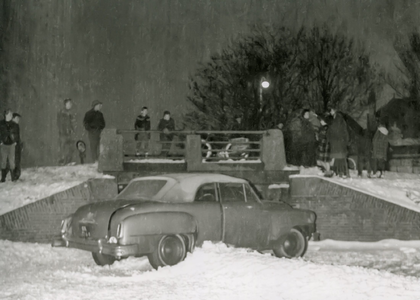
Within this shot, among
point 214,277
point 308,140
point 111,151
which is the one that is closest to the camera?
point 214,277

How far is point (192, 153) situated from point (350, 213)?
5.28 metres

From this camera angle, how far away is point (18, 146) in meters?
17.9

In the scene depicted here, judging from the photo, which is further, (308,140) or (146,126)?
(308,140)

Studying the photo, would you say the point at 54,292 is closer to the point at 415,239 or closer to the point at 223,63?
the point at 415,239

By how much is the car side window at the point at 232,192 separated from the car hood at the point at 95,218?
5.51 ft

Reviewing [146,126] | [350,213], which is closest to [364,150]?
[350,213]

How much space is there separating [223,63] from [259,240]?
1417 inches

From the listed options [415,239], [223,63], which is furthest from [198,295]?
[223,63]

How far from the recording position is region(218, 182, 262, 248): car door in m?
10.7

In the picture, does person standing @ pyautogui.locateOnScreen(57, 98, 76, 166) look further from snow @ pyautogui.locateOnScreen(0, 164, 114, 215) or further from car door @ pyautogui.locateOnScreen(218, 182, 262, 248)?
car door @ pyautogui.locateOnScreen(218, 182, 262, 248)

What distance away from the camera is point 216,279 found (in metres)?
8.46

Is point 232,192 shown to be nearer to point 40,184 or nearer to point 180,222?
point 180,222

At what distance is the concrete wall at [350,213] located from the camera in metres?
15.6

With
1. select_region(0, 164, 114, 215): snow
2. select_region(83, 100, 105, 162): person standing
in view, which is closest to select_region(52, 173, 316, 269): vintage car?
select_region(0, 164, 114, 215): snow
